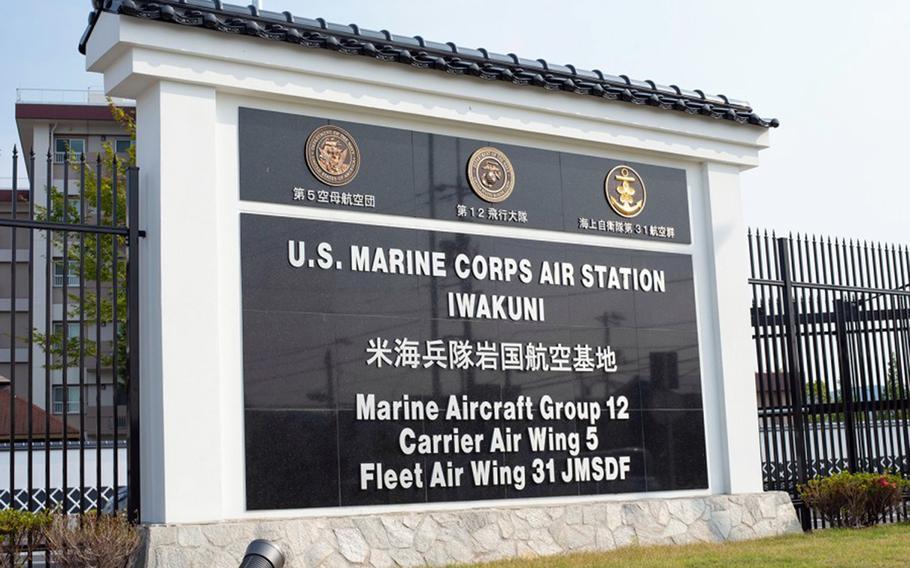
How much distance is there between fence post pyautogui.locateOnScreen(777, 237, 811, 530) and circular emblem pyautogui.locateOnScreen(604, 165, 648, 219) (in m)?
2.30

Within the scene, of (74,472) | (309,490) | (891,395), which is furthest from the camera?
(74,472)

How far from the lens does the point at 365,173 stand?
932cm

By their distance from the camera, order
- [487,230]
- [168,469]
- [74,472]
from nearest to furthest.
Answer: [168,469] < [487,230] < [74,472]

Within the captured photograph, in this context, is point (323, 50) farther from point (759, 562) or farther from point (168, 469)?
point (759, 562)

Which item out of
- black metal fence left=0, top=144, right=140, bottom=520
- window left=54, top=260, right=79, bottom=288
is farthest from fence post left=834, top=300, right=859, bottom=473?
window left=54, top=260, right=79, bottom=288

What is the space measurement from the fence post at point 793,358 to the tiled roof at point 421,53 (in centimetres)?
157

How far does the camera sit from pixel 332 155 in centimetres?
917

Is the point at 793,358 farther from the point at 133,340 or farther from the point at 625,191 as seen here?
the point at 133,340

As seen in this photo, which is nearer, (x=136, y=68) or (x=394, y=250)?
(x=136, y=68)

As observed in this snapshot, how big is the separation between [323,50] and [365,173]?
1.04m

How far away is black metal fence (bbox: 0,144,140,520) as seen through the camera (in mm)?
7930

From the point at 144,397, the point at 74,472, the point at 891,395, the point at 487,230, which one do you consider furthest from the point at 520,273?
the point at 74,472

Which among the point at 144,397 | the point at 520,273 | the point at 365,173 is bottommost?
the point at 144,397

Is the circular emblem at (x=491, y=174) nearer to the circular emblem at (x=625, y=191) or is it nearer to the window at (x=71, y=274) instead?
the circular emblem at (x=625, y=191)
